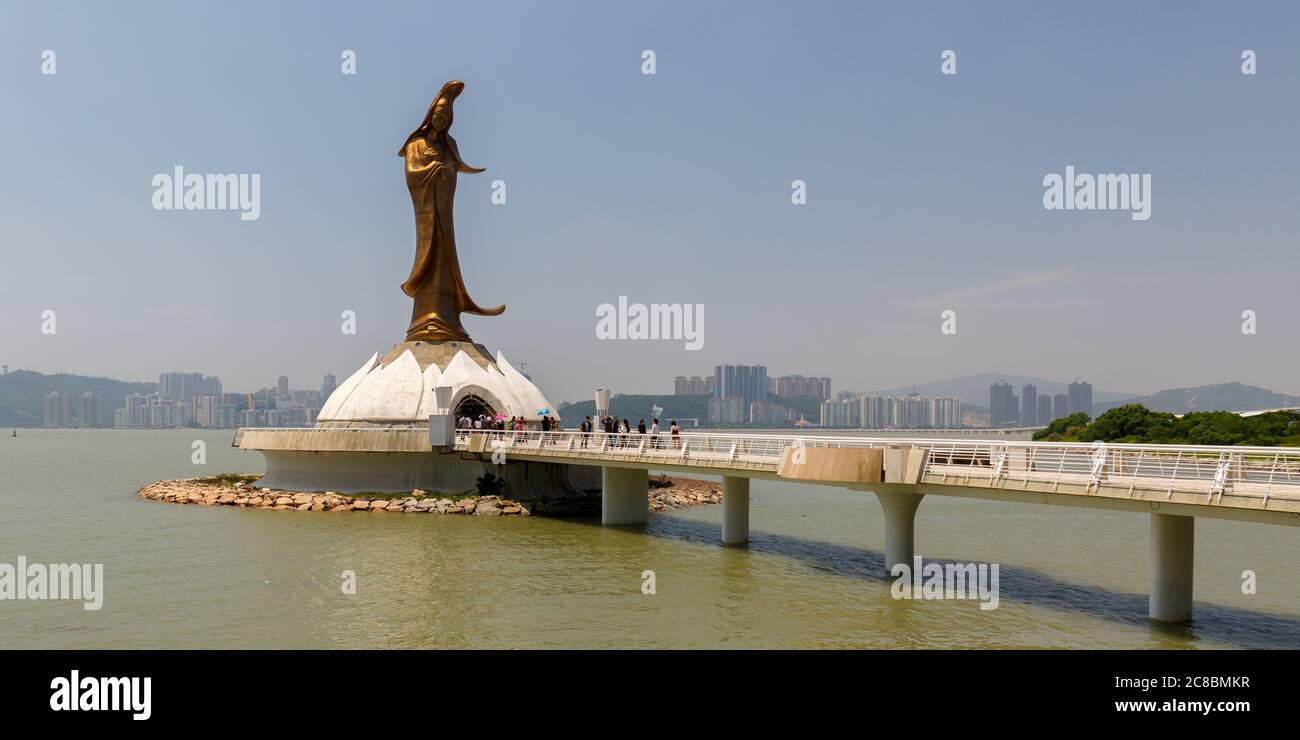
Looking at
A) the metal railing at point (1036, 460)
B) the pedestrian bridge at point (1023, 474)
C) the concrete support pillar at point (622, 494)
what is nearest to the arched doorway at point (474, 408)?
the concrete support pillar at point (622, 494)

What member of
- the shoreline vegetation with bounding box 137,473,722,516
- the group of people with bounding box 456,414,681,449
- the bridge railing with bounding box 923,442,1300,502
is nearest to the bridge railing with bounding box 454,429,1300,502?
the bridge railing with bounding box 923,442,1300,502

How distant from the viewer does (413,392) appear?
133 feet

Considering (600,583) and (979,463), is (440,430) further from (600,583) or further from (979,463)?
(979,463)

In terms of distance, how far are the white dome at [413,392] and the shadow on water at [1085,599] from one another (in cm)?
1419

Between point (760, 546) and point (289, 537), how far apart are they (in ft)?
47.7

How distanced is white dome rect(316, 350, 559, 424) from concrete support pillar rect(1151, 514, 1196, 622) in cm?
2684

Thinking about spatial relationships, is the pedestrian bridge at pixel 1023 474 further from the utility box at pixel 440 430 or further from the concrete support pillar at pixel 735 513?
the utility box at pixel 440 430

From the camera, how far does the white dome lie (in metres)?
40.2

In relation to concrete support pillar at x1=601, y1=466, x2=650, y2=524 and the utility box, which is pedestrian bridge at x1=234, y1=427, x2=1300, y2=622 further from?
the utility box

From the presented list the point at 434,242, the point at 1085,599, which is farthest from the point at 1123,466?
the point at 434,242

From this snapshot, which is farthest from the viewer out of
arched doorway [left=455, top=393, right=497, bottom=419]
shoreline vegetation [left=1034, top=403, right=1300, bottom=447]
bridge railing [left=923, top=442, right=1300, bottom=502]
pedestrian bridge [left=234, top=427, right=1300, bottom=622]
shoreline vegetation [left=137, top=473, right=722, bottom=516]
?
shoreline vegetation [left=1034, top=403, right=1300, bottom=447]

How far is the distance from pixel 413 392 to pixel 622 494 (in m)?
11.7
